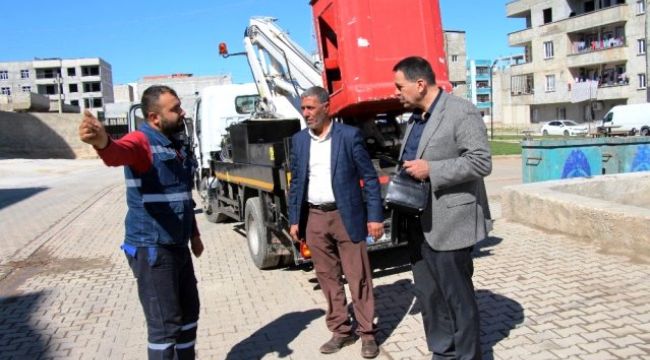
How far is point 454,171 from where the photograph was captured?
9.99ft

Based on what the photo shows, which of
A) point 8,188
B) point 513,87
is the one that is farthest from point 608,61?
point 8,188

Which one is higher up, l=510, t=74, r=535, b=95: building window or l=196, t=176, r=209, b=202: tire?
l=510, t=74, r=535, b=95: building window

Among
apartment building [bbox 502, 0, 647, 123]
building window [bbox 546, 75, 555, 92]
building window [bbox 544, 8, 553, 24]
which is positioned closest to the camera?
apartment building [bbox 502, 0, 647, 123]

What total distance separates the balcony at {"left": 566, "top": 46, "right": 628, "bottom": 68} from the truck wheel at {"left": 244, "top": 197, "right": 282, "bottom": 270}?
48.8 metres

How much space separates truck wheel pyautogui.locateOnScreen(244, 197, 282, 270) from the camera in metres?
6.52

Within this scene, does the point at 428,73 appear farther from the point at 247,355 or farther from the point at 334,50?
the point at 334,50

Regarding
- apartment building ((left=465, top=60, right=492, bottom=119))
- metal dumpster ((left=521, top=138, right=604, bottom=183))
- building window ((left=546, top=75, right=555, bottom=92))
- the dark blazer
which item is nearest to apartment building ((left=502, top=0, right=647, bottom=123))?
building window ((left=546, top=75, right=555, bottom=92))

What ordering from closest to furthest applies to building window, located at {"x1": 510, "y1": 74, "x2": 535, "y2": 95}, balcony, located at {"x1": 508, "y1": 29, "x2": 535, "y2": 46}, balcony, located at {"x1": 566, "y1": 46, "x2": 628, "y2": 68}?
balcony, located at {"x1": 566, "y1": 46, "x2": 628, "y2": 68} < balcony, located at {"x1": 508, "y1": 29, "x2": 535, "y2": 46} < building window, located at {"x1": 510, "y1": 74, "x2": 535, "y2": 95}

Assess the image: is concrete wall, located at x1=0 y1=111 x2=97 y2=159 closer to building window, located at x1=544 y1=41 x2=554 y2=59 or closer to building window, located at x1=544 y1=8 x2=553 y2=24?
building window, located at x1=544 y1=41 x2=554 y2=59

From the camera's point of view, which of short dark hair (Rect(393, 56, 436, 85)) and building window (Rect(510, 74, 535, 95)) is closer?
short dark hair (Rect(393, 56, 436, 85))

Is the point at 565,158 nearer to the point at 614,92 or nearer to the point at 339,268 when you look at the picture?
the point at 339,268

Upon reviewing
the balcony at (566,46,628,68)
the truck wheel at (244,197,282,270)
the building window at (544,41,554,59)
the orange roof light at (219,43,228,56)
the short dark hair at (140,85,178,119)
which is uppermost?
the building window at (544,41,554,59)

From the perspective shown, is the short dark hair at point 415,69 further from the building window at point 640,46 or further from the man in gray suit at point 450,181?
the building window at point 640,46

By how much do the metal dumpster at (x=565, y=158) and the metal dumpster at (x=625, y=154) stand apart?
0.19 meters
